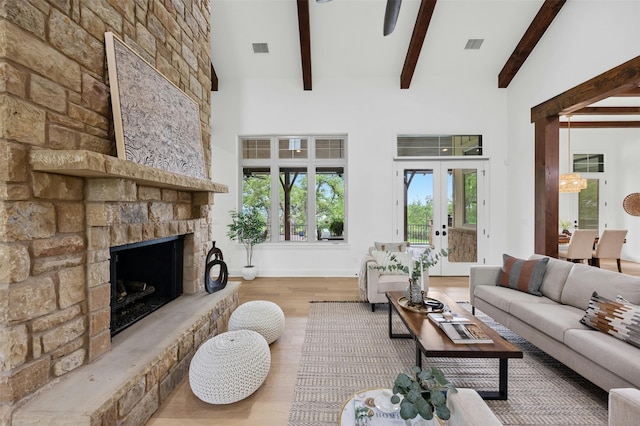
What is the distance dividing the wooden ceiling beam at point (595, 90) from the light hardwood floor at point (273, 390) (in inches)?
119


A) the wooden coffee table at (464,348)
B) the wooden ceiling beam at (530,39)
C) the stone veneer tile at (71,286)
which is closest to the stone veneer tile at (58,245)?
the stone veneer tile at (71,286)

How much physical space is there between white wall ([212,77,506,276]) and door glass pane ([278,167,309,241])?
2.02 feet

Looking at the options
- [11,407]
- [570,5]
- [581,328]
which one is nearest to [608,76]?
[570,5]

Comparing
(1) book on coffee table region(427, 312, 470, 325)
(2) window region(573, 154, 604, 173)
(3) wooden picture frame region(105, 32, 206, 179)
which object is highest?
(2) window region(573, 154, 604, 173)

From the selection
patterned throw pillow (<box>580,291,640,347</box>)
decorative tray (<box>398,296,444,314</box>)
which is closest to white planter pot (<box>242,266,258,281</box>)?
decorative tray (<box>398,296,444,314</box>)

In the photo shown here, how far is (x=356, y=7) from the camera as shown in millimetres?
4375

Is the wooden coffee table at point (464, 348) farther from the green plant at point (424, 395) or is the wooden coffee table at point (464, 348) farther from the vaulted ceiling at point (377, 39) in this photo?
the vaulted ceiling at point (377, 39)

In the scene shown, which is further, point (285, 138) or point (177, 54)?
point (285, 138)

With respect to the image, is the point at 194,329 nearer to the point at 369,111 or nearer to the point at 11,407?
the point at 11,407

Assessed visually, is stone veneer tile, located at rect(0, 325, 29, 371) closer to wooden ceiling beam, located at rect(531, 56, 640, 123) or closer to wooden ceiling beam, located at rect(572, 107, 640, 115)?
wooden ceiling beam, located at rect(531, 56, 640, 123)

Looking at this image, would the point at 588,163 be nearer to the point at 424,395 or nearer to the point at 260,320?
the point at 260,320

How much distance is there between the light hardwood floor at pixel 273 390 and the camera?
1857 mm

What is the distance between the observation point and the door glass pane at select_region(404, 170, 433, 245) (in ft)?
18.5

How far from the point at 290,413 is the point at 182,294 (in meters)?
1.72
